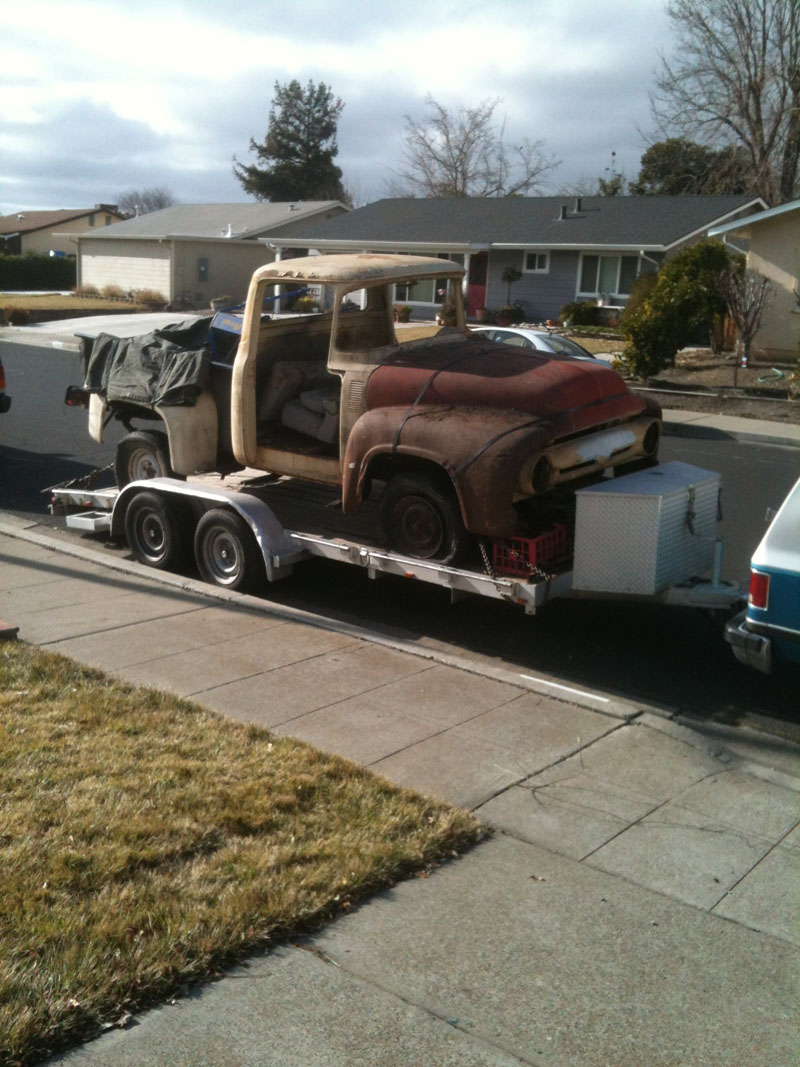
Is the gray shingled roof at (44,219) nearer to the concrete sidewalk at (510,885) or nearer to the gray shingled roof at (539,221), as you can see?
the gray shingled roof at (539,221)

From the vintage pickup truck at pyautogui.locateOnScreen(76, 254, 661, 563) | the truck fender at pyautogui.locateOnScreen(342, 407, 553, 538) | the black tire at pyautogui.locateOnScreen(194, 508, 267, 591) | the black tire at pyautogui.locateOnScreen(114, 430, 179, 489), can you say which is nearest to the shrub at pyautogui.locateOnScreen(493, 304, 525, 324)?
the vintage pickup truck at pyautogui.locateOnScreen(76, 254, 661, 563)

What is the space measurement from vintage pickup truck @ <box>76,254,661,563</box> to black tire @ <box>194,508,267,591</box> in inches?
23.6

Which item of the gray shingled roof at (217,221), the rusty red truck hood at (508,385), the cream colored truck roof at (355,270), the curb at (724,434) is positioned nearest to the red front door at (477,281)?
the gray shingled roof at (217,221)

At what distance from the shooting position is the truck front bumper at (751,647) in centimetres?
609

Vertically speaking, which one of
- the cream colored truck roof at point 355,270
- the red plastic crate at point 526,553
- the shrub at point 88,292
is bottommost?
the red plastic crate at point 526,553

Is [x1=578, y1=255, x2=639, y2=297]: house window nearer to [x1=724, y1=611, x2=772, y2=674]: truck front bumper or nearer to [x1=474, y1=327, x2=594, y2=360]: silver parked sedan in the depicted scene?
[x1=474, y1=327, x2=594, y2=360]: silver parked sedan

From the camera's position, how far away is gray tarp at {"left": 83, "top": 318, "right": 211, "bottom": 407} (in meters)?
9.37

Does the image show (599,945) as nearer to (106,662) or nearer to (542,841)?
(542,841)

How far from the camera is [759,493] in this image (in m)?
13.6

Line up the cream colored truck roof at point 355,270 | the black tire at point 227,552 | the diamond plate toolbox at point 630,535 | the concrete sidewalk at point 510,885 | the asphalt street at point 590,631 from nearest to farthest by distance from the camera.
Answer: the concrete sidewalk at point 510,885 → the diamond plate toolbox at point 630,535 → the asphalt street at point 590,631 → the cream colored truck roof at point 355,270 → the black tire at point 227,552

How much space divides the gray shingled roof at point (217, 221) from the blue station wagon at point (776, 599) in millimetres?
43127

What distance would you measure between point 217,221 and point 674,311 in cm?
3249

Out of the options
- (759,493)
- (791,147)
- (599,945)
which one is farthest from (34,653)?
(791,147)

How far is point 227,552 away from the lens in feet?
29.0
